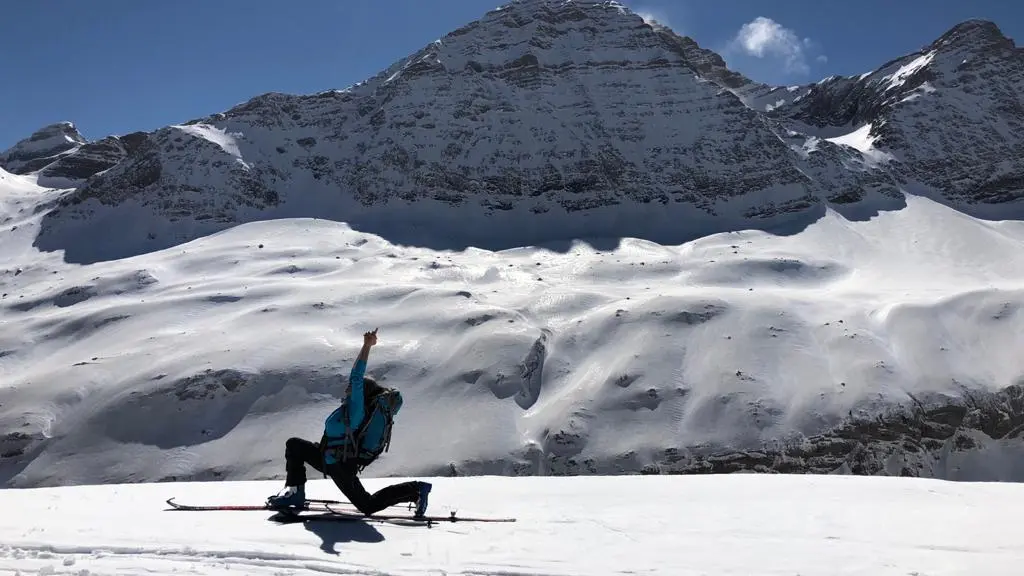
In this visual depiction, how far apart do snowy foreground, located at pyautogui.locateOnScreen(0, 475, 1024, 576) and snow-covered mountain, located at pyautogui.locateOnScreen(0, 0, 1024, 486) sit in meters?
22.3

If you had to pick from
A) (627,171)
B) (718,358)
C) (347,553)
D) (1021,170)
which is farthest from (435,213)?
(347,553)

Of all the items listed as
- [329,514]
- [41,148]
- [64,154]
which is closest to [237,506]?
[329,514]

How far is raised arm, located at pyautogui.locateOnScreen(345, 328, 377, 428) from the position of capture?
21.8 feet

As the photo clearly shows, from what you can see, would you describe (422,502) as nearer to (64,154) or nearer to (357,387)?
(357,387)

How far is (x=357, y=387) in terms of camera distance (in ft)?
22.2

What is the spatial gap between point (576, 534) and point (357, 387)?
7.95 ft

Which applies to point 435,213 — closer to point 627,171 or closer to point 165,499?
point 627,171

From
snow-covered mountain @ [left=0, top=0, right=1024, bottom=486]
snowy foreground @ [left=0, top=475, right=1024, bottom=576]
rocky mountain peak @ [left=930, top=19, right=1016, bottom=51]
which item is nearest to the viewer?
snowy foreground @ [left=0, top=475, right=1024, bottom=576]

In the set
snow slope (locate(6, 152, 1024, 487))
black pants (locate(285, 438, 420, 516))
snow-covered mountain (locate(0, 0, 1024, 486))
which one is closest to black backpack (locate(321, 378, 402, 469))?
black pants (locate(285, 438, 420, 516))

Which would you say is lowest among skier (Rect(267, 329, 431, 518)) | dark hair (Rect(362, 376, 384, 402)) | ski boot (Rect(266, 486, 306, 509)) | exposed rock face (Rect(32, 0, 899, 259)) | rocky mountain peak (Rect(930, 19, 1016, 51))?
ski boot (Rect(266, 486, 306, 509))

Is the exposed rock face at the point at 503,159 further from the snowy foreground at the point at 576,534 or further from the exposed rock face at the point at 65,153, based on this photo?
the snowy foreground at the point at 576,534

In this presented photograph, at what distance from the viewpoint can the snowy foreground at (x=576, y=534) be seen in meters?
5.33

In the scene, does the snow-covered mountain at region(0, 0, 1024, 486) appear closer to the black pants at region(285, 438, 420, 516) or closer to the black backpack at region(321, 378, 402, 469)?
the black pants at region(285, 438, 420, 516)

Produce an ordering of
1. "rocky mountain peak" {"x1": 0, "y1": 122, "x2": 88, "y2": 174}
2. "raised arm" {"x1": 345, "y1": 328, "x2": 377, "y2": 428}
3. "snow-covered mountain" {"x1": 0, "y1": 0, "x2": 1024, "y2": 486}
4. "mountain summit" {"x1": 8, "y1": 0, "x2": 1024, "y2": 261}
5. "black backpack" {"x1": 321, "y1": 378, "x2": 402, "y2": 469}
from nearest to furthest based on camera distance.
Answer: "raised arm" {"x1": 345, "y1": 328, "x2": 377, "y2": 428}
"black backpack" {"x1": 321, "y1": 378, "x2": 402, "y2": 469}
"snow-covered mountain" {"x1": 0, "y1": 0, "x2": 1024, "y2": 486}
"mountain summit" {"x1": 8, "y1": 0, "x2": 1024, "y2": 261}
"rocky mountain peak" {"x1": 0, "y1": 122, "x2": 88, "y2": 174}
